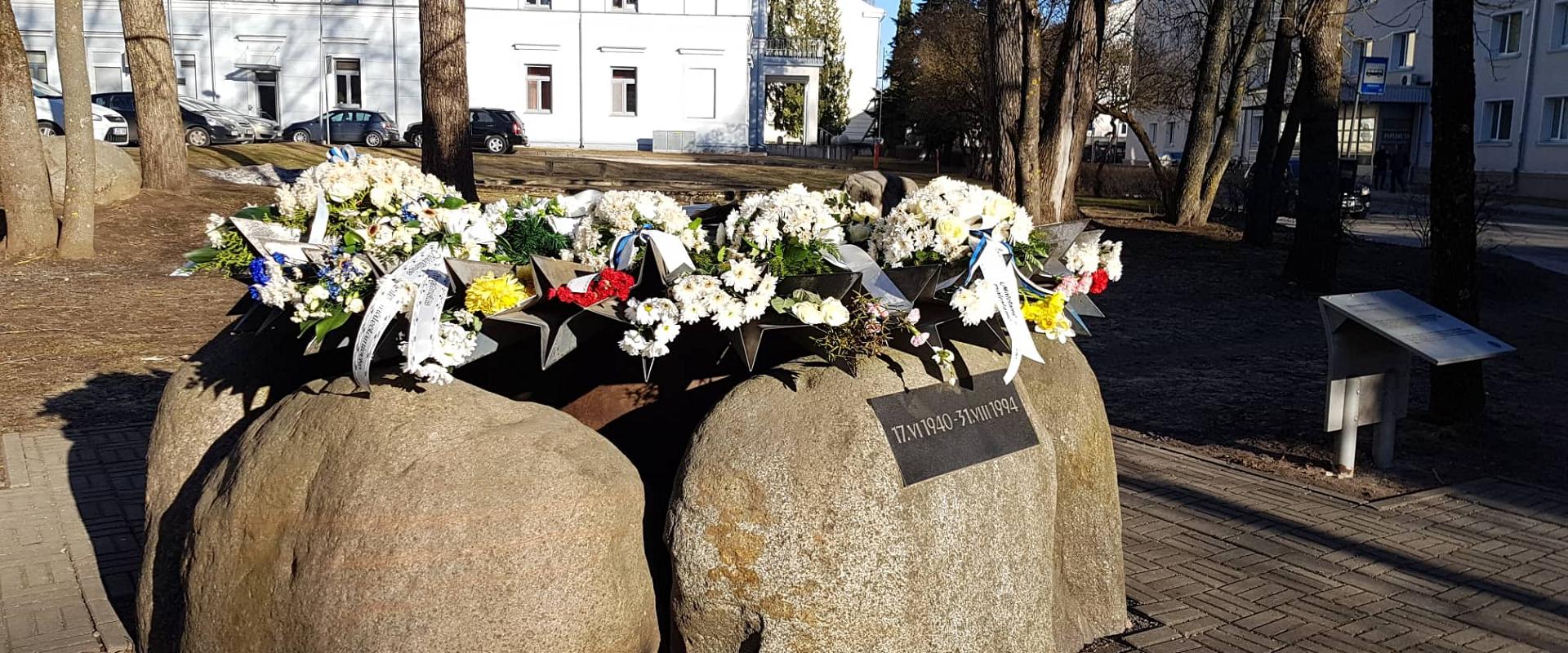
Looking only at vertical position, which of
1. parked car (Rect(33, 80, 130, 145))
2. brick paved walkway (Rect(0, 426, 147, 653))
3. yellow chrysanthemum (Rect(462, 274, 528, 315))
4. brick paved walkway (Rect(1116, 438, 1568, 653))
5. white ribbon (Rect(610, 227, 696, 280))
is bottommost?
brick paved walkway (Rect(1116, 438, 1568, 653))

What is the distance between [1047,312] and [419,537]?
6.57ft

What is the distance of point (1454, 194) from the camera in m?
7.77

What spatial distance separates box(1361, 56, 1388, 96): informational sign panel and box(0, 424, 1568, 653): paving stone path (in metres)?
13.7

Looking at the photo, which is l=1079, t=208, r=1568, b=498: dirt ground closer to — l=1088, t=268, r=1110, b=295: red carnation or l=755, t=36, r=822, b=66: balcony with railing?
l=1088, t=268, r=1110, b=295: red carnation

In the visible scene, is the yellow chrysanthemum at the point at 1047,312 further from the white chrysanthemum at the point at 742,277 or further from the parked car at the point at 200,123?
the parked car at the point at 200,123

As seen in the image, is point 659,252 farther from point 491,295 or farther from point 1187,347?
point 1187,347

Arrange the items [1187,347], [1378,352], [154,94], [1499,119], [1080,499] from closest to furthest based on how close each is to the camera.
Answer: [1080,499]
[1378,352]
[1187,347]
[154,94]
[1499,119]

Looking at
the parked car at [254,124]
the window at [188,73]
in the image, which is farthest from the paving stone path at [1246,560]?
the window at [188,73]

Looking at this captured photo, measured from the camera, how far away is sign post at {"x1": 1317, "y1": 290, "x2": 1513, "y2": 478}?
6.65 meters

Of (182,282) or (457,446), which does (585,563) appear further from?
(182,282)

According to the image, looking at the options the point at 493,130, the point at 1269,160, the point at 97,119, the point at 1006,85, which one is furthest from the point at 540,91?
the point at 1006,85

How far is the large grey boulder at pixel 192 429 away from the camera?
12.7 feet

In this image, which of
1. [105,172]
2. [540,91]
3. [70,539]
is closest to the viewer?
[70,539]

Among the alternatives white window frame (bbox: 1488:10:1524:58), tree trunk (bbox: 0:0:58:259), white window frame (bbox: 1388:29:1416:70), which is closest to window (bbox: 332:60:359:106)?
tree trunk (bbox: 0:0:58:259)
